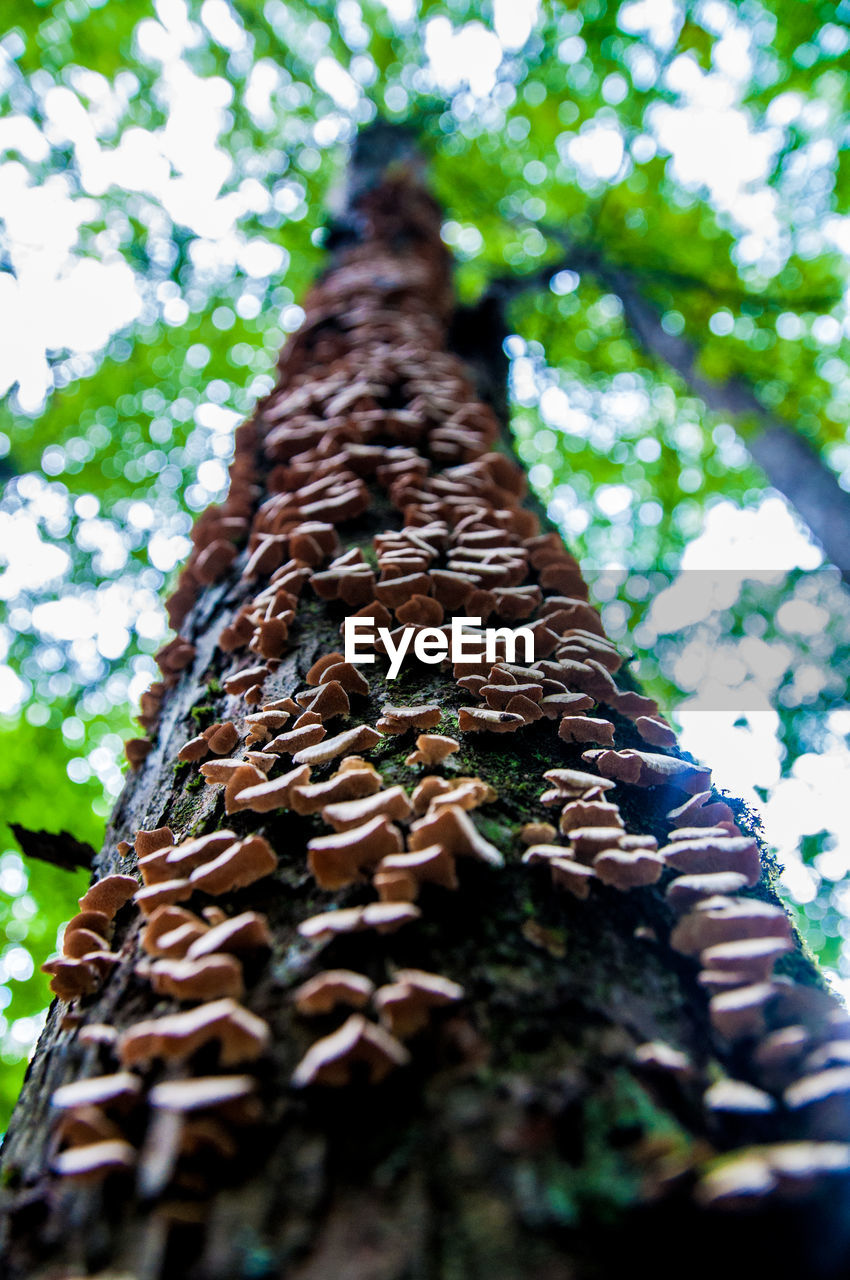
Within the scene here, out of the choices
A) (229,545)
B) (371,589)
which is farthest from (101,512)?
(371,589)

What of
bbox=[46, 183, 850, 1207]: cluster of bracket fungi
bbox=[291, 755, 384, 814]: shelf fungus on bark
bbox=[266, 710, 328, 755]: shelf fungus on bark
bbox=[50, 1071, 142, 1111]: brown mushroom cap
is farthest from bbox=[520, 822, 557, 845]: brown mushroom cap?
bbox=[50, 1071, 142, 1111]: brown mushroom cap

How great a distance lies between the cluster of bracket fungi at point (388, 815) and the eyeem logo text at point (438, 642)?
1.5 inches

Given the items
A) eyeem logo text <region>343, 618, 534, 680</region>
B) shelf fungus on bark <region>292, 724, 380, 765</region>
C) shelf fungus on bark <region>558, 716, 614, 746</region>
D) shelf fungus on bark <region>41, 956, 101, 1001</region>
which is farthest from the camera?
eyeem logo text <region>343, 618, 534, 680</region>

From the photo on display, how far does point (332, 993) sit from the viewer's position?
1189mm

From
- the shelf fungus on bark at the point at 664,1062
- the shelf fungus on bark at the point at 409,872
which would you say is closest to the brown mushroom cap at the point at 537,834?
the shelf fungus on bark at the point at 409,872

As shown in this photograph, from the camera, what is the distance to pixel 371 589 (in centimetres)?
253

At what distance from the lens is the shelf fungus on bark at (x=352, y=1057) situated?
3.52 feet

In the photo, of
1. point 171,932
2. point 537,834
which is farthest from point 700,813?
point 171,932

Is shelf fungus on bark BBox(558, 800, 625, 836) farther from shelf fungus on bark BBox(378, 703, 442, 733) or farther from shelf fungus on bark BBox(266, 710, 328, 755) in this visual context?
shelf fungus on bark BBox(266, 710, 328, 755)

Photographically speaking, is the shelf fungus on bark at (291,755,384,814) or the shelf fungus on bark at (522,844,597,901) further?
the shelf fungus on bark at (291,755,384,814)

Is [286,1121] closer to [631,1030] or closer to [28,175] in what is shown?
[631,1030]

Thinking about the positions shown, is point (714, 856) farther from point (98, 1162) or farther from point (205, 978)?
point (98, 1162)

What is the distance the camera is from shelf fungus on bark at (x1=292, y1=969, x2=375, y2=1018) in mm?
1178

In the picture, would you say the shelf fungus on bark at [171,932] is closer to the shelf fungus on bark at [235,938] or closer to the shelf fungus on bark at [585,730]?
the shelf fungus on bark at [235,938]
